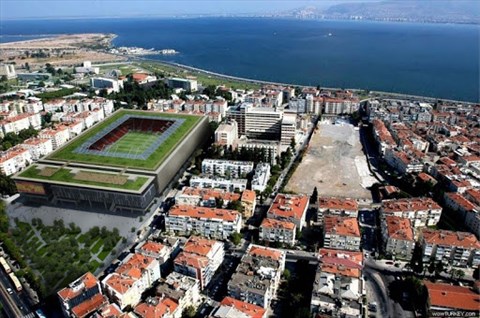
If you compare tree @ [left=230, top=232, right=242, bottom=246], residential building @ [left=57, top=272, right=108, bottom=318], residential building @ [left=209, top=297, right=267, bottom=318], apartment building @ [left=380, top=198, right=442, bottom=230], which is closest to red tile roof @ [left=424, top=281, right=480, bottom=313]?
apartment building @ [left=380, top=198, right=442, bottom=230]

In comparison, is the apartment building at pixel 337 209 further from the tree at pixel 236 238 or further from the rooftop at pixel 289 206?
the tree at pixel 236 238

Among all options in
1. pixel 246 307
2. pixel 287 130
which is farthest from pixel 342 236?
pixel 287 130

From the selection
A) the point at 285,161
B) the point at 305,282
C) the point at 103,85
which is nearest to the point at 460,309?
the point at 305,282

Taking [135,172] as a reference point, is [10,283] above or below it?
below

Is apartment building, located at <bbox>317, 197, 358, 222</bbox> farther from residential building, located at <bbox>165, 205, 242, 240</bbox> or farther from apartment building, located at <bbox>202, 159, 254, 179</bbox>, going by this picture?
apartment building, located at <bbox>202, 159, 254, 179</bbox>

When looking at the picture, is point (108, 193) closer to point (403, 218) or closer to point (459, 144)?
point (403, 218)

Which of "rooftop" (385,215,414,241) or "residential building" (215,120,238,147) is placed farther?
"residential building" (215,120,238,147)
